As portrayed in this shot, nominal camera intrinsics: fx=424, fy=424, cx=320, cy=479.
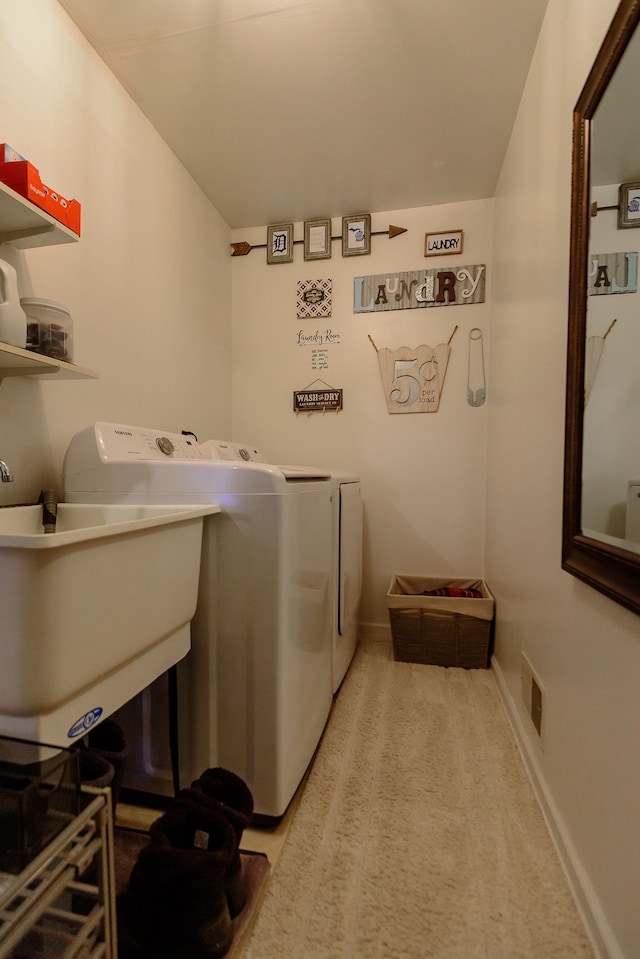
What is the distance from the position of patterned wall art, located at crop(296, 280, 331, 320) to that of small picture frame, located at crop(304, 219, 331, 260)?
0.48 feet

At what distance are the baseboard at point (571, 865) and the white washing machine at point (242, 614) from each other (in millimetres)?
652

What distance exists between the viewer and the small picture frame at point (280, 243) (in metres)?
2.46

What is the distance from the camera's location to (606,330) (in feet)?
2.89

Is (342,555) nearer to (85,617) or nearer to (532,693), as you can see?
(532,693)

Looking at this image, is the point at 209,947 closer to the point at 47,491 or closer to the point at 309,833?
the point at 309,833

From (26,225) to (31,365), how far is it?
1.17 ft

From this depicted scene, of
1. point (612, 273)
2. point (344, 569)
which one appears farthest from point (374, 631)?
point (612, 273)

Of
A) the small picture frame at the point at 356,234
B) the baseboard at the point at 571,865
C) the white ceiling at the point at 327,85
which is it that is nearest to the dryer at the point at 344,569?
the baseboard at the point at 571,865

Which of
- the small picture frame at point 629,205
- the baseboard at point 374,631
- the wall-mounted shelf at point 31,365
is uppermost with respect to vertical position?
the small picture frame at point 629,205

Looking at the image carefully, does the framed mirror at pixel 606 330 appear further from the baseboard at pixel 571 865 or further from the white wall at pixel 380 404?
the white wall at pixel 380 404

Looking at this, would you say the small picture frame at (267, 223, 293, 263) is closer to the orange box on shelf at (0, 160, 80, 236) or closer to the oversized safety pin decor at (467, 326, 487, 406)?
the oversized safety pin decor at (467, 326, 487, 406)

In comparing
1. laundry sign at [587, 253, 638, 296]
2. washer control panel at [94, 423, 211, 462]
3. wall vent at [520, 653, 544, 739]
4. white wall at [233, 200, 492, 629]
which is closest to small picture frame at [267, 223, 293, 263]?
white wall at [233, 200, 492, 629]

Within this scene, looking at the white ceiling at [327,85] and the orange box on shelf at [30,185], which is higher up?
the white ceiling at [327,85]

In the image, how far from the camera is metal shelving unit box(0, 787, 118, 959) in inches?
20.6
